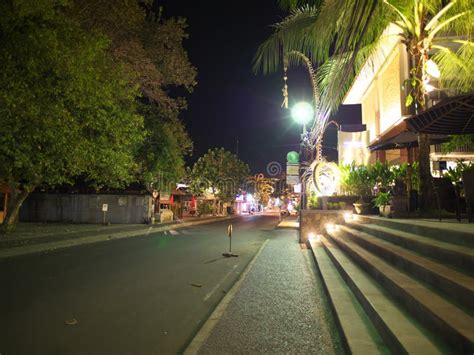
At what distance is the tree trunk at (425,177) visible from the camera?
9.52 metres

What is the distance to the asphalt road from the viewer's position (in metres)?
4.36

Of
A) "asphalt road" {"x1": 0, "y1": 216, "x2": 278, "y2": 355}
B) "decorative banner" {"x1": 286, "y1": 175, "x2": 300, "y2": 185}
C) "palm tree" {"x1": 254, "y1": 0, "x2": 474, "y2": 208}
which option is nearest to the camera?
"asphalt road" {"x1": 0, "y1": 216, "x2": 278, "y2": 355}

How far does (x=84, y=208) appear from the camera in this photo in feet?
101

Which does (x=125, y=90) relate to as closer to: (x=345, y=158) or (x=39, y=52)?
(x=39, y=52)

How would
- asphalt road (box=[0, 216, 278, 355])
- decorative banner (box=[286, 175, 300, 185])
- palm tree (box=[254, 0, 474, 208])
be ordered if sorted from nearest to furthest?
1. asphalt road (box=[0, 216, 278, 355])
2. palm tree (box=[254, 0, 474, 208])
3. decorative banner (box=[286, 175, 300, 185])

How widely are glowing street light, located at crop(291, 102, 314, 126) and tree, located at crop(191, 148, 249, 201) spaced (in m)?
41.9

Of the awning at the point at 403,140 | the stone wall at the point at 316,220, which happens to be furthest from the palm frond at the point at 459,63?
the stone wall at the point at 316,220

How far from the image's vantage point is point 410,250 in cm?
591

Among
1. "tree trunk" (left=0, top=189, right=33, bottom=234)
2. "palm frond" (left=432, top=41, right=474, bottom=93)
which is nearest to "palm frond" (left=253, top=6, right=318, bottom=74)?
"palm frond" (left=432, top=41, right=474, bottom=93)

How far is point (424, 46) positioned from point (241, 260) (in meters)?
7.91

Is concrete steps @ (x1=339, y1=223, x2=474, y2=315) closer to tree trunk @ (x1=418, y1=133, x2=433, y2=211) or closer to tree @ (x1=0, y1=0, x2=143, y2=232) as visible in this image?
tree trunk @ (x1=418, y1=133, x2=433, y2=211)

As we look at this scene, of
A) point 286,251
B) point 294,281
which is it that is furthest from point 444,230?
point 286,251

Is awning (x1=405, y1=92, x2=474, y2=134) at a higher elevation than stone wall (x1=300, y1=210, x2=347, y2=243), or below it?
higher


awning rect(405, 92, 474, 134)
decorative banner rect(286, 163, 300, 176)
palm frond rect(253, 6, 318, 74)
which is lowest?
decorative banner rect(286, 163, 300, 176)
